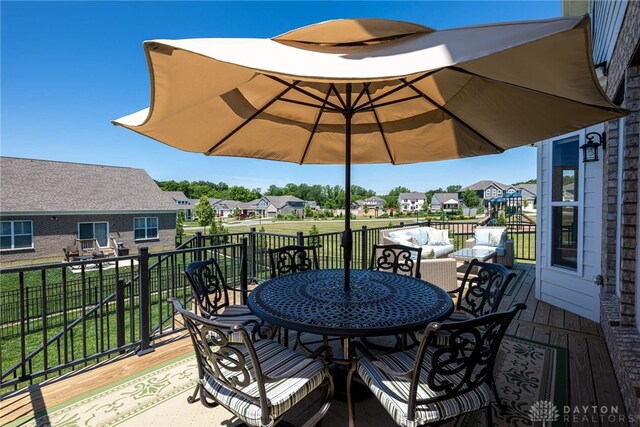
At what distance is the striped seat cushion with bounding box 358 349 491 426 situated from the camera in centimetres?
143

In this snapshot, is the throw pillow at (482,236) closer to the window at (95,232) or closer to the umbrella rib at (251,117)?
the umbrella rib at (251,117)

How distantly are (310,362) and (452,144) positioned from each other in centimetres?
248

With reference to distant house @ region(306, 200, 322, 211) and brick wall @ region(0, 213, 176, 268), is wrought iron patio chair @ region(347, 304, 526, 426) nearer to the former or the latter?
brick wall @ region(0, 213, 176, 268)

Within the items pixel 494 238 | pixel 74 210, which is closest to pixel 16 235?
pixel 74 210

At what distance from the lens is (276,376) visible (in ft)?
5.41

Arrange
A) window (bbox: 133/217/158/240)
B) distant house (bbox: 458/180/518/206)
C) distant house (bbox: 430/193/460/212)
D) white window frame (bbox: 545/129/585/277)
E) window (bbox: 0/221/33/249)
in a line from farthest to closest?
distant house (bbox: 430/193/460/212), distant house (bbox: 458/180/518/206), window (bbox: 133/217/158/240), window (bbox: 0/221/33/249), white window frame (bbox: 545/129/585/277)

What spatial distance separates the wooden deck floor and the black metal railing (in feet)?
0.48

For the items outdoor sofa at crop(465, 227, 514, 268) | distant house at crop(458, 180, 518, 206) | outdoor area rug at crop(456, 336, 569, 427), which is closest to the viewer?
outdoor area rug at crop(456, 336, 569, 427)

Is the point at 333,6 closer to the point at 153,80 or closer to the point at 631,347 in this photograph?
the point at 153,80

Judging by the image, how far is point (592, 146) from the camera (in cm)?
365

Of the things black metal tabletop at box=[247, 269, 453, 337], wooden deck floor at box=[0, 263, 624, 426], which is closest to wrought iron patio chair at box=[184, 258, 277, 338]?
black metal tabletop at box=[247, 269, 453, 337]

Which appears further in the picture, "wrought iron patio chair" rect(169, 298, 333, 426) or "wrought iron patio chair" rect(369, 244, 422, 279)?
"wrought iron patio chair" rect(369, 244, 422, 279)

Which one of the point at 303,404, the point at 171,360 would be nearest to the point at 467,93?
the point at 303,404

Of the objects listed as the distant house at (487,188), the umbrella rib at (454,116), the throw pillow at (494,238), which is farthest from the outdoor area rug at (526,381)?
the distant house at (487,188)
